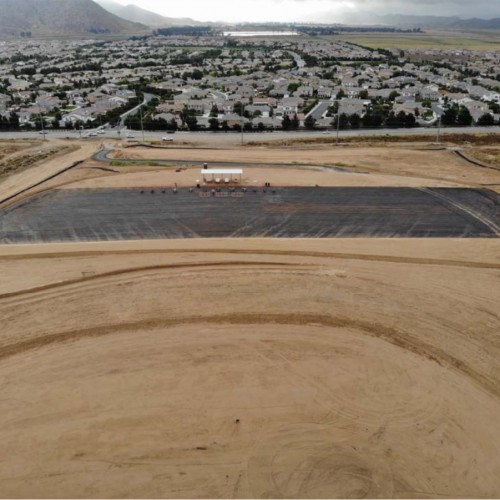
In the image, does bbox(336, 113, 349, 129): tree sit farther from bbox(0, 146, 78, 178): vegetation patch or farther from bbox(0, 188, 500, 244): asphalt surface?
bbox(0, 146, 78, 178): vegetation patch

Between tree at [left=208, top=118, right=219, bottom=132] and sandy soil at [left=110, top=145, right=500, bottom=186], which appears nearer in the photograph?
sandy soil at [left=110, top=145, right=500, bottom=186]

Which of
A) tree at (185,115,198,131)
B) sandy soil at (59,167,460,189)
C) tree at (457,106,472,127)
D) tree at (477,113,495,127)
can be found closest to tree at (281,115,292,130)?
tree at (185,115,198,131)

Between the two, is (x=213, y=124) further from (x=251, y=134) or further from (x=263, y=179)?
(x=263, y=179)

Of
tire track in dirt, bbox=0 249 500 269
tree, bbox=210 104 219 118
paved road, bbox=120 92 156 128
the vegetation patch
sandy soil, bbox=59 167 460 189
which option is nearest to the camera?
tire track in dirt, bbox=0 249 500 269

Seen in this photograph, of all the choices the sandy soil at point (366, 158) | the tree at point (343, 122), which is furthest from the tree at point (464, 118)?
the sandy soil at point (366, 158)

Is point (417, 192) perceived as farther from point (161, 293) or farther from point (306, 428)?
point (306, 428)

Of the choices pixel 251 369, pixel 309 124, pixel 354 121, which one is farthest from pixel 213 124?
pixel 251 369

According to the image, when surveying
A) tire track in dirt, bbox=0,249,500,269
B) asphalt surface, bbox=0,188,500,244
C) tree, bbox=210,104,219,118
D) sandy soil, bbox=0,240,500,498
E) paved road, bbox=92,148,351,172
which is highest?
tree, bbox=210,104,219,118

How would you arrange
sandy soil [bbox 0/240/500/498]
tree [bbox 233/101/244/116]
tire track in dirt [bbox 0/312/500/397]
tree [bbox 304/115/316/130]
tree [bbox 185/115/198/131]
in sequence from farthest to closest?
1. tree [bbox 233/101/244/116]
2. tree [bbox 304/115/316/130]
3. tree [bbox 185/115/198/131]
4. tire track in dirt [bbox 0/312/500/397]
5. sandy soil [bbox 0/240/500/498]
